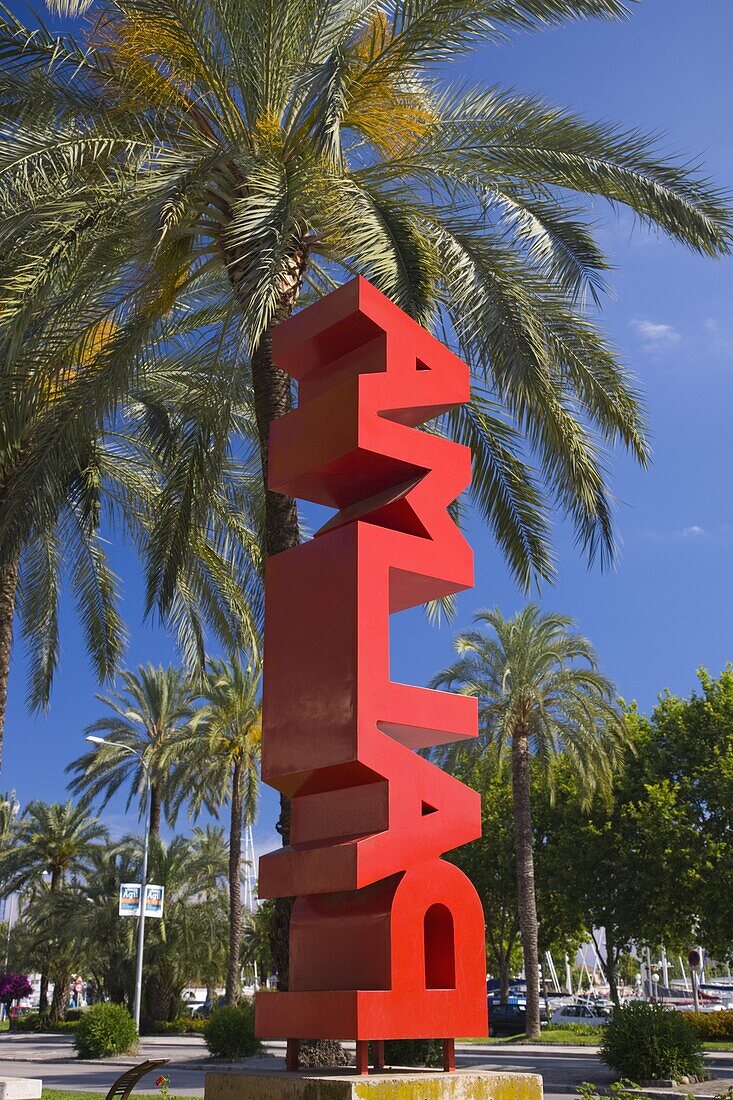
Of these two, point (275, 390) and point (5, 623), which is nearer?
point (275, 390)

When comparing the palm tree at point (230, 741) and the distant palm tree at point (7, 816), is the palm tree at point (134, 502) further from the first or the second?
the distant palm tree at point (7, 816)

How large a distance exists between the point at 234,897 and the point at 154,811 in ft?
20.8

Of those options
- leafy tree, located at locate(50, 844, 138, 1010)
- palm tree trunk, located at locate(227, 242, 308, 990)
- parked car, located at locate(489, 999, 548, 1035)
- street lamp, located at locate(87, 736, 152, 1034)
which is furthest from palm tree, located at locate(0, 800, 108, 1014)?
palm tree trunk, located at locate(227, 242, 308, 990)

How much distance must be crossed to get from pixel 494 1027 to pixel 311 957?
104 ft

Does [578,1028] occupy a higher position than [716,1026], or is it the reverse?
Answer: [716,1026]

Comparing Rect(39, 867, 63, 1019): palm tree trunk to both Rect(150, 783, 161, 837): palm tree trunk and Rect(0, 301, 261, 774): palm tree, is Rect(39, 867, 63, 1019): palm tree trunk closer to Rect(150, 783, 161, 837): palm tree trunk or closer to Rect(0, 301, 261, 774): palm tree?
Rect(150, 783, 161, 837): palm tree trunk

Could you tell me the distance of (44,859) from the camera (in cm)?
4866

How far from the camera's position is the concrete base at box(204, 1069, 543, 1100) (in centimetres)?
521

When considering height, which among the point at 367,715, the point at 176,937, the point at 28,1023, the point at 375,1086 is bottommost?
the point at 28,1023

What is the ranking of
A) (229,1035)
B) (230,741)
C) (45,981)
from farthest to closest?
(45,981), (230,741), (229,1035)

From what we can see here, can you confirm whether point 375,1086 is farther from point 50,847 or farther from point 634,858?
point 50,847

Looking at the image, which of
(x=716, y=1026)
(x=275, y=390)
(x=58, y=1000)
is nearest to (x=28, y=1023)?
(x=58, y=1000)

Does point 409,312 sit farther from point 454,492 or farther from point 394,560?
point 394,560

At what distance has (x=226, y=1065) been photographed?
76.8 ft
